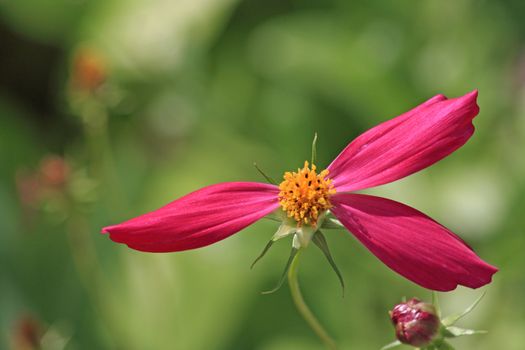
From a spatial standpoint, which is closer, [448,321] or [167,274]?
[448,321]

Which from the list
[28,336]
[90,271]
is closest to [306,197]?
[28,336]

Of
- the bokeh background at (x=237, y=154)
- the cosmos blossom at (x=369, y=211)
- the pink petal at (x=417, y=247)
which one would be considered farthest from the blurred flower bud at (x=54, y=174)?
the pink petal at (x=417, y=247)

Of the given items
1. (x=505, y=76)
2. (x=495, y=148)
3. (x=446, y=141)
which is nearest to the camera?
(x=446, y=141)

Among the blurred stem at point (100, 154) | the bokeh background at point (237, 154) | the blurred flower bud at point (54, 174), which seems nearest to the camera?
the blurred flower bud at point (54, 174)

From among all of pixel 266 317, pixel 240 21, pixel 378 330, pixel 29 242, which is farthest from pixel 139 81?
pixel 378 330

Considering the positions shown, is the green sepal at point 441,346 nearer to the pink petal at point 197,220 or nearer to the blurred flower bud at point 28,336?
the pink petal at point 197,220

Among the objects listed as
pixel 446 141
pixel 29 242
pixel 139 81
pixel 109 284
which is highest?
pixel 139 81

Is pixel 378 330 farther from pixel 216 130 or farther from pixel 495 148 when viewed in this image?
pixel 216 130
